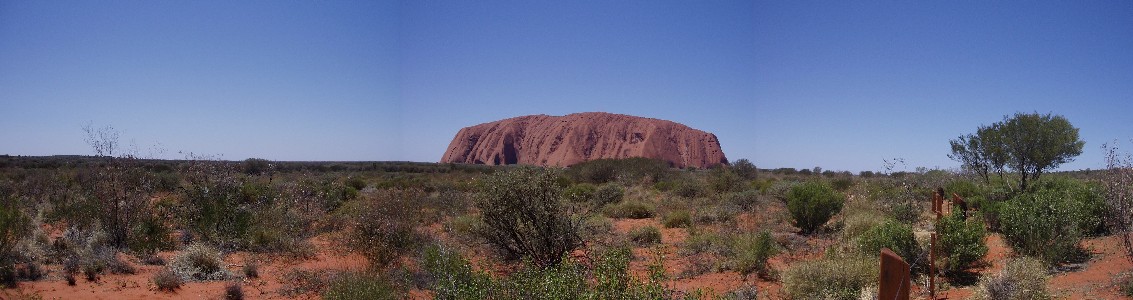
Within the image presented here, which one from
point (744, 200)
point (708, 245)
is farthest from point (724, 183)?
point (708, 245)

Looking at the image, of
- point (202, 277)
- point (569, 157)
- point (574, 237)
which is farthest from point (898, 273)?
point (569, 157)

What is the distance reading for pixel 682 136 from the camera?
97.1m

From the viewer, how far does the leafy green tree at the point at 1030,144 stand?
16.8 m

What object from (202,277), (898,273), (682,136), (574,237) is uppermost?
(682,136)

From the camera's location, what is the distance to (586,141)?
9619cm

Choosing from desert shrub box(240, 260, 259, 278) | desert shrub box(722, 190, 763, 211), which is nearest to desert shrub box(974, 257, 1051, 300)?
desert shrub box(240, 260, 259, 278)

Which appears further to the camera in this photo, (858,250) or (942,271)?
(858,250)

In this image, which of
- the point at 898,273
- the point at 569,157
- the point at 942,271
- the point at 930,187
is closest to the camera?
the point at 898,273

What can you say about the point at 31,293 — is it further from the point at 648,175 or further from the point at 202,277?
the point at 648,175

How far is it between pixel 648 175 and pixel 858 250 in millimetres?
23555

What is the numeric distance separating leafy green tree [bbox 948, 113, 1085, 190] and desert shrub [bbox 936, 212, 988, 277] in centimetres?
954

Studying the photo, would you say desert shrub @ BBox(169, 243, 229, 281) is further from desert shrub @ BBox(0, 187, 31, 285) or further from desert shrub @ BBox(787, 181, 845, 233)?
desert shrub @ BBox(787, 181, 845, 233)

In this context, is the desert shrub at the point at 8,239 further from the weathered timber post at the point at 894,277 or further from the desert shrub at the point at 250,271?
the weathered timber post at the point at 894,277

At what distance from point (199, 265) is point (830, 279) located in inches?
363
